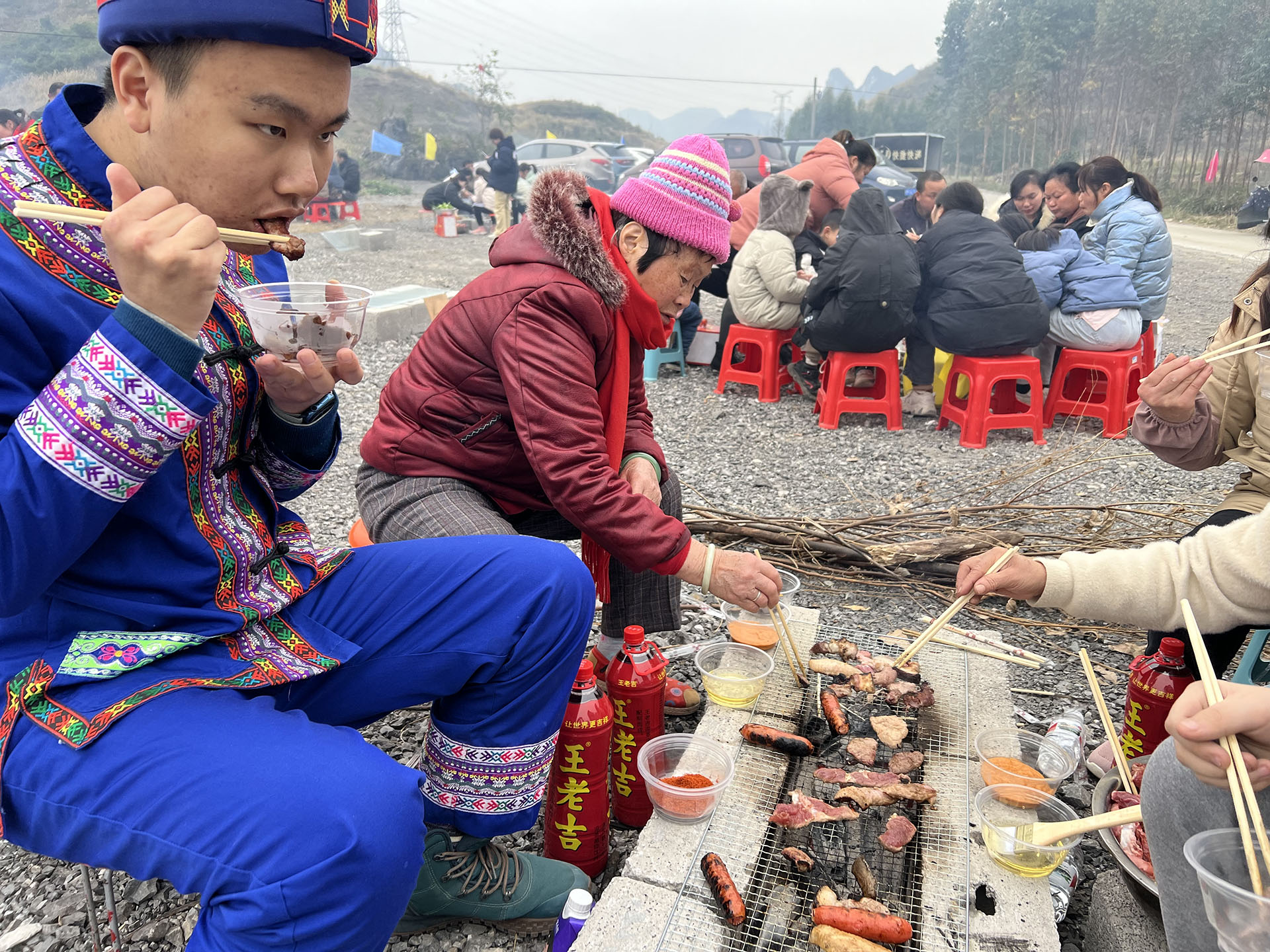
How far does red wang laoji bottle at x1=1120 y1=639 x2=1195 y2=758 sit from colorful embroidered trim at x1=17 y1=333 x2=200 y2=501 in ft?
8.86

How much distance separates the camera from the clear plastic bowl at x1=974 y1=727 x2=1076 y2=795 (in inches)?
86.0

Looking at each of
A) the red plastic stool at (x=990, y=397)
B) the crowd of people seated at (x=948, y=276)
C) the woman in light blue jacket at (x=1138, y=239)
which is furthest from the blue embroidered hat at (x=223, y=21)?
the woman in light blue jacket at (x=1138, y=239)

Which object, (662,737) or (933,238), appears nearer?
(662,737)

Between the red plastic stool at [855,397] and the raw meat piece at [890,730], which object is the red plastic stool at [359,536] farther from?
the red plastic stool at [855,397]

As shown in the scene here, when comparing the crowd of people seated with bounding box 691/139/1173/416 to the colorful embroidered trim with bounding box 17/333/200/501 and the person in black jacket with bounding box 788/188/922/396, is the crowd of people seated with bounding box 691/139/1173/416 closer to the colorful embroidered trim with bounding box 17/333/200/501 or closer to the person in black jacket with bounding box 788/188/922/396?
the person in black jacket with bounding box 788/188/922/396

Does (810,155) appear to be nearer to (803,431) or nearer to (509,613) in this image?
(803,431)

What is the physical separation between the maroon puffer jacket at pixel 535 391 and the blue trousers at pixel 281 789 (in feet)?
1.76

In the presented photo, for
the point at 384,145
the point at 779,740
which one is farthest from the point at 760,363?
the point at 384,145

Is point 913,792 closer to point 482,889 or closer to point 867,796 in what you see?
point 867,796

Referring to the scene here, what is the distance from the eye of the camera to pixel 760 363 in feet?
26.3

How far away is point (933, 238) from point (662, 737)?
5746 mm

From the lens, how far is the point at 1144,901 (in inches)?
74.8

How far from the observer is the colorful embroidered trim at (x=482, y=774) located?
195cm

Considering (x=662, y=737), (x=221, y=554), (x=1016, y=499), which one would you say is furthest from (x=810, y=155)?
(x=221, y=554)
